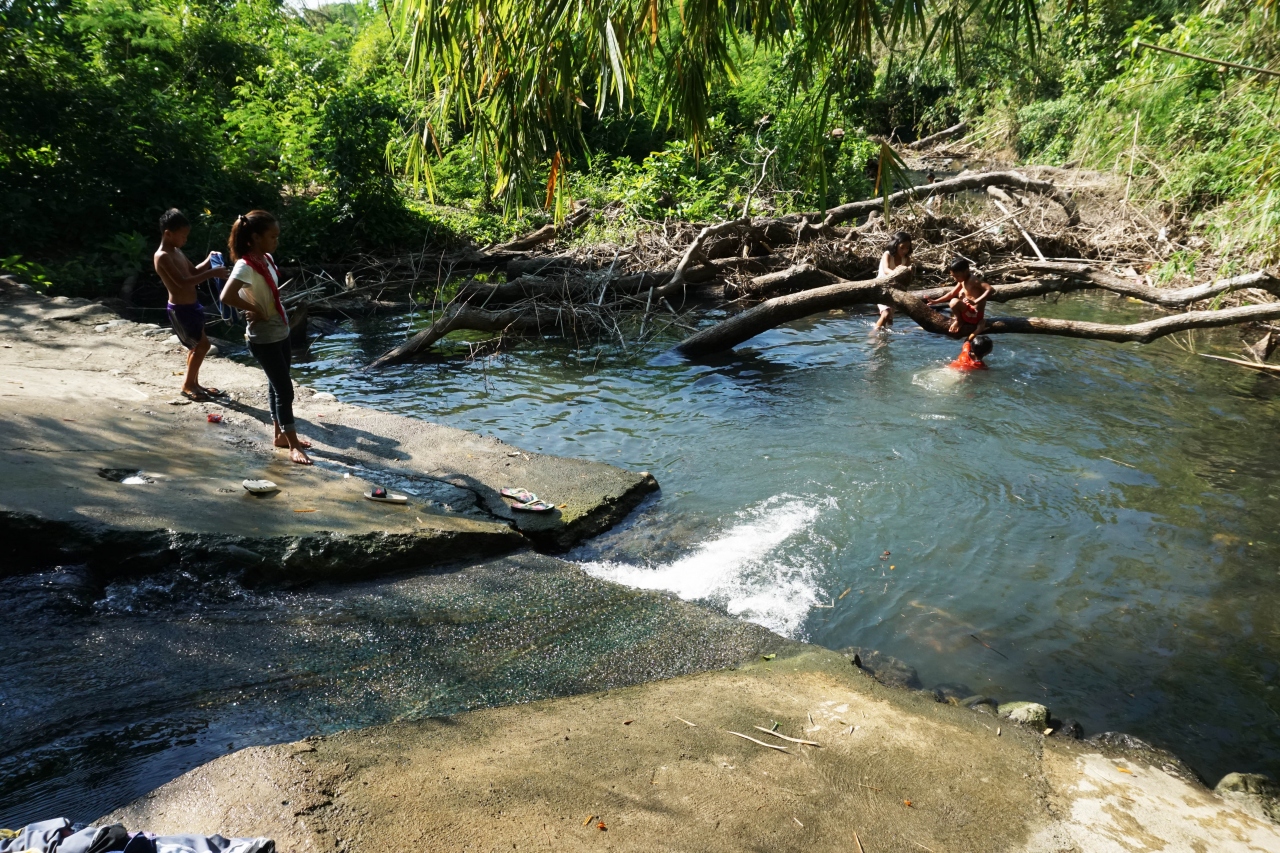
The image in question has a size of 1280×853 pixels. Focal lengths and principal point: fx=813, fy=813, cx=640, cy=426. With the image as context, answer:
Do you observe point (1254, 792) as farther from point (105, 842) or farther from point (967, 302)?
point (967, 302)

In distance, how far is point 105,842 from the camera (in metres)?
2.17

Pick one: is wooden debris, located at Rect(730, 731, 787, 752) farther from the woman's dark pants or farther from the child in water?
the child in water

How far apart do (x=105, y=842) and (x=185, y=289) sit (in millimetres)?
5737

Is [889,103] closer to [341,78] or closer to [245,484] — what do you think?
[341,78]

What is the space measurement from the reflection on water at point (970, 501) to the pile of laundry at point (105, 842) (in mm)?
3200

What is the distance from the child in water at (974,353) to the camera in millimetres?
9703

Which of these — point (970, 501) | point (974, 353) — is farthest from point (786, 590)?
point (974, 353)

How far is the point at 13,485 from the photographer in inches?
174

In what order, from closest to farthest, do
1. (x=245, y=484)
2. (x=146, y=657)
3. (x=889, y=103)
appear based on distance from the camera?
(x=146, y=657)
(x=245, y=484)
(x=889, y=103)

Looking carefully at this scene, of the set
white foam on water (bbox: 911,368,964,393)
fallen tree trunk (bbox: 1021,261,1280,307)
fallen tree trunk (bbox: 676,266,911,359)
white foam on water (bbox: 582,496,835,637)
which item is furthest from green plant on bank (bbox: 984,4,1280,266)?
white foam on water (bbox: 582,496,835,637)

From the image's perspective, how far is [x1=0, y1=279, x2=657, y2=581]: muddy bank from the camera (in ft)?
14.1

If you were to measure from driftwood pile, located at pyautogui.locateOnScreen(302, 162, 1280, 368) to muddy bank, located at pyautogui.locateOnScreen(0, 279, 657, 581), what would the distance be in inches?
145

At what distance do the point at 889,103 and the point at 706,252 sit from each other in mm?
19884

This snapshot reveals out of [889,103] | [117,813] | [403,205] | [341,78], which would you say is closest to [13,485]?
[117,813]
